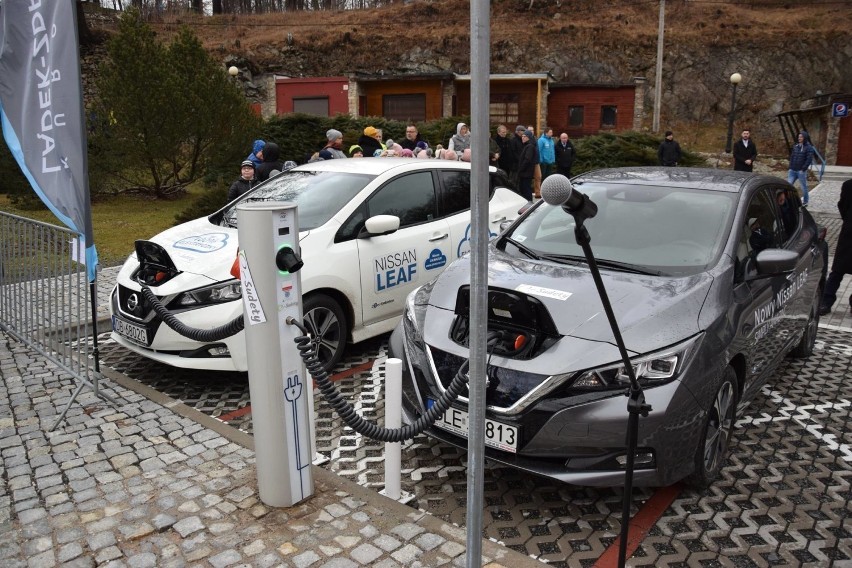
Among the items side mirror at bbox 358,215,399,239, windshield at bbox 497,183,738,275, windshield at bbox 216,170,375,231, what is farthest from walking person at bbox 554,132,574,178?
windshield at bbox 497,183,738,275

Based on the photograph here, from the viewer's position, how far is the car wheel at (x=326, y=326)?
5.24 metres

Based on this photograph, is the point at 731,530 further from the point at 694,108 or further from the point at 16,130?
the point at 694,108

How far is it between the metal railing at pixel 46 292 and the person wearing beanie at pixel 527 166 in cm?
1135

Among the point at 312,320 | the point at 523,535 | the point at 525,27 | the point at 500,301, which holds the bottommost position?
the point at 523,535

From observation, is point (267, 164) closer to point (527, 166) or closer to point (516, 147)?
point (527, 166)

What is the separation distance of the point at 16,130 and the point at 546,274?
386cm

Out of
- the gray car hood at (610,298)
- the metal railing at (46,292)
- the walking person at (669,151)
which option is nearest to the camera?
the gray car hood at (610,298)

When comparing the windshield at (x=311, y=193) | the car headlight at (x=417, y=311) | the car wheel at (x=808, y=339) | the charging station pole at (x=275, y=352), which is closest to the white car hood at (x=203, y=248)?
the windshield at (x=311, y=193)

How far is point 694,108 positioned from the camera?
4278 cm

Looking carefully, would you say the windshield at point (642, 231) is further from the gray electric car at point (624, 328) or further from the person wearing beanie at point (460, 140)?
the person wearing beanie at point (460, 140)

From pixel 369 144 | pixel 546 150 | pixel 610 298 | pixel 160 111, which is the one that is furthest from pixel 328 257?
pixel 546 150

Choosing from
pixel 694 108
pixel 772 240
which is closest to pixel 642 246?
pixel 772 240

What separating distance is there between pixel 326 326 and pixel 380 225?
926 millimetres

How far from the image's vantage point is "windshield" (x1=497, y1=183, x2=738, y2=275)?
4137 mm
